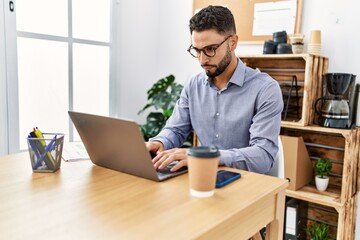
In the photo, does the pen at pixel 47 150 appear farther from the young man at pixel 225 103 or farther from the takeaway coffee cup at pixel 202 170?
the takeaway coffee cup at pixel 202 170

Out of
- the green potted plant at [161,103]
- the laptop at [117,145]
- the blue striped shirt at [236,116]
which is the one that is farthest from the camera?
the green potted plant at [161,103]

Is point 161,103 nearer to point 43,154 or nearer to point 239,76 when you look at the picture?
point 239,76

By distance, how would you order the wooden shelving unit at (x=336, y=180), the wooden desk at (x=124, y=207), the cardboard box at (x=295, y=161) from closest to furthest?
the wooden desk at (x=124, y=207) < the wooden shelving unit at (x=336, y=180) < the cardboard box at (x=295, y=161)

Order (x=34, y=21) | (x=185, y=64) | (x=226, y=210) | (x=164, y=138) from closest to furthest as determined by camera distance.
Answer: (x=226, y=210)
(x=164, y=138)
(x=34, y=21)
(x=185, y=64)

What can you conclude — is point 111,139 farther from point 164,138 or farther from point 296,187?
point 296,187

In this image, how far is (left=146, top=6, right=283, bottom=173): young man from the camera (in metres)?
1.40

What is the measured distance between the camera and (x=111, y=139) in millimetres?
1022

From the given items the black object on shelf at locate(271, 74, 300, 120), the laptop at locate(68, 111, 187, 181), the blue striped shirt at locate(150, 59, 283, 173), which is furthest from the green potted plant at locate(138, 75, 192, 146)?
the laptop at locate(68, 111, 187, 181)

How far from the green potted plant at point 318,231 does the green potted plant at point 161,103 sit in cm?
107

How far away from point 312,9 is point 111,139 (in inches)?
72.6

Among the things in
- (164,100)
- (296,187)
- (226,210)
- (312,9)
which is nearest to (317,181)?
(296,187)

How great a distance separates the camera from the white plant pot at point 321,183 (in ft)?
7.04

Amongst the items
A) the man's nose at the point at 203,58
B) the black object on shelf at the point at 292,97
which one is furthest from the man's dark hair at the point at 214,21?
the black object on shelf at the point at 292,97

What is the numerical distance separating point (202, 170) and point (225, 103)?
791mm
